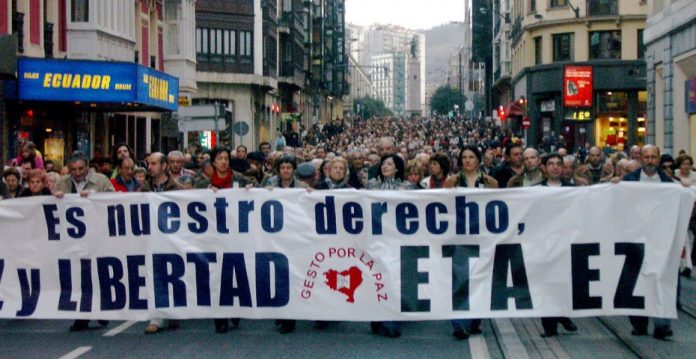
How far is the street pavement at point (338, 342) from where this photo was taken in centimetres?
987

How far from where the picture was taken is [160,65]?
140 feet

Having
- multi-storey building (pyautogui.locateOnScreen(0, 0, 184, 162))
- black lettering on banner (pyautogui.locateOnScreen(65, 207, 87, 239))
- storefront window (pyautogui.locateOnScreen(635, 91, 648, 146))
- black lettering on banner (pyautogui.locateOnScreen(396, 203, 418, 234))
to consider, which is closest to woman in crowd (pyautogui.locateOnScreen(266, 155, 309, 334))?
black lettering on banner (pyautogui.locateOnScreen(396, 203, 418, 234))

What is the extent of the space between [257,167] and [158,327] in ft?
24.8

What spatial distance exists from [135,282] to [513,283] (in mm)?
3632

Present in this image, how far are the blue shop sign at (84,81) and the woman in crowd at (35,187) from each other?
1535 centimetres

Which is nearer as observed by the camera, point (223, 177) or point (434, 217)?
point (434, 217)

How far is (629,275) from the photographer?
10414 millimetres

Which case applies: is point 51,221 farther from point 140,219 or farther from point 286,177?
point 286,177

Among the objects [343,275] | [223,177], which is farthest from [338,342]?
[223,177]

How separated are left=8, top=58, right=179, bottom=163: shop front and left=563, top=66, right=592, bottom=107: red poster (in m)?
24.4

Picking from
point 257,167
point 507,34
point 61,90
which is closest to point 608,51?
point 507,34

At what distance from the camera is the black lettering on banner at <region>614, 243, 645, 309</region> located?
10383 mm

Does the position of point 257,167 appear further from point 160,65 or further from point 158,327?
point 160,65

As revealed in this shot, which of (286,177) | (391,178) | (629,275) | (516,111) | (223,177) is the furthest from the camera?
(516,111)
